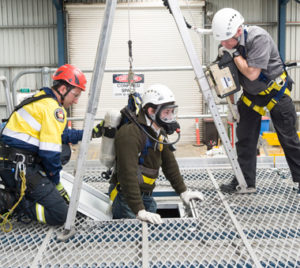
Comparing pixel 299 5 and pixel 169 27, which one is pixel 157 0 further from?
pixel 299 5

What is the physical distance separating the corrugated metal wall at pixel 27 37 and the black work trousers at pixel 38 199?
9570 mm

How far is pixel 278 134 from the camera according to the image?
3.40m

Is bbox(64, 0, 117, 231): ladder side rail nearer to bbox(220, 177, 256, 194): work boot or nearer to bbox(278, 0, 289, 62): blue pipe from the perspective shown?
bbox(220, 177, 256, 194): work boot

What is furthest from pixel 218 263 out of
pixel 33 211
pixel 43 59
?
pixel 43 59

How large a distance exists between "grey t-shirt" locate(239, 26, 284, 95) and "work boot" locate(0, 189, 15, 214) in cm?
238

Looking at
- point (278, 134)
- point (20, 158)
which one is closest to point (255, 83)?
point (278, 134)

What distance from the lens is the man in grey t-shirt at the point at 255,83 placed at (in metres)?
3.13

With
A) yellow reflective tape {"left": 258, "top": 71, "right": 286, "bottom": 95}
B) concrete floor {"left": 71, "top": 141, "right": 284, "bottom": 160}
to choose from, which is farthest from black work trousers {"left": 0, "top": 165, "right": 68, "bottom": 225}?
concrete floor {"left": 71, "top": 141, "right": 284, "bottom": 160}

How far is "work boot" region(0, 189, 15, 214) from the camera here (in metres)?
2.88

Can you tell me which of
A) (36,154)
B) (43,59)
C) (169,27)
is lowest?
(36,154)

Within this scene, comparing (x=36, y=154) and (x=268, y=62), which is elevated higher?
(x=268, y=62)

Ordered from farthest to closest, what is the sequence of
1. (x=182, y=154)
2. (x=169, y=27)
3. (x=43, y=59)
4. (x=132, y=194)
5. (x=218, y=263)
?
1. (x=43, y=59)
2. (x=169, y=27)
3. (x=182, y=154)
4. (x=132, y=194)
5. (x=218, y=263)

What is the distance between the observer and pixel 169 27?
11133 millimetres

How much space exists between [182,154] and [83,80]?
24.3 ft
